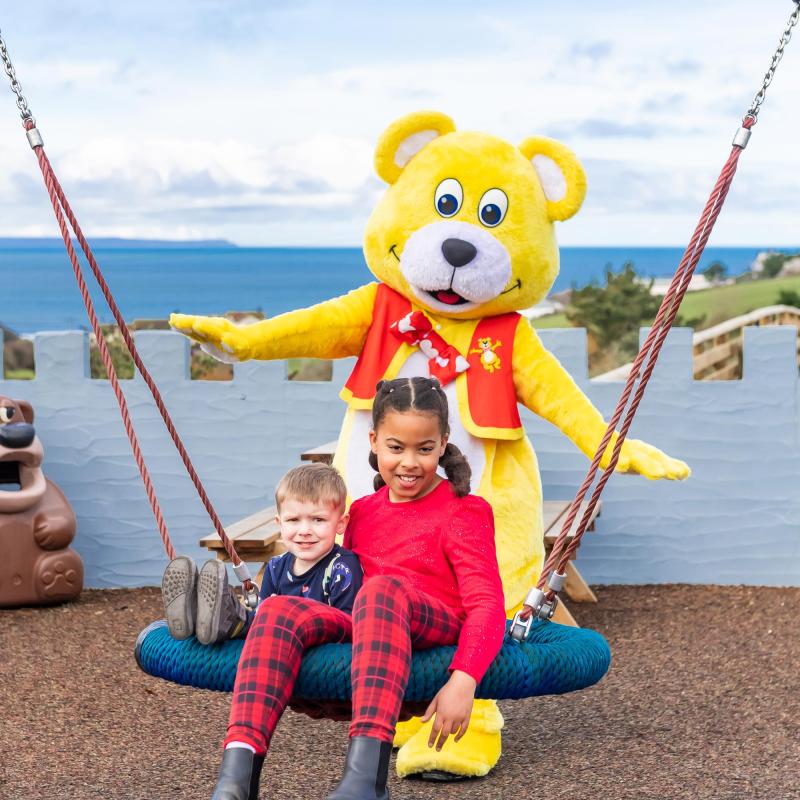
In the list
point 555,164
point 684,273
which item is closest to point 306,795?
point 684,273

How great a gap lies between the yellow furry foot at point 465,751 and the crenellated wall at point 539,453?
241cm

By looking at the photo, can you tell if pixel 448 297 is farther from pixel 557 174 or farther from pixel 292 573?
pixel 292 573

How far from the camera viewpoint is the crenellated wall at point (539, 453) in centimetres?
610

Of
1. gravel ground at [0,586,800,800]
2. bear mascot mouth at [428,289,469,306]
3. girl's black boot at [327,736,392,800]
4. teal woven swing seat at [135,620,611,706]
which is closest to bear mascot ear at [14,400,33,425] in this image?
gravel ground at [0,586,800,800]

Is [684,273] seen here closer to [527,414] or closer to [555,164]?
[555,164]

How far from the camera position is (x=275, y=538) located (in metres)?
5.24

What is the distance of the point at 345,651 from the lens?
2764 millimetres

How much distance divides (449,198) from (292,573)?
1.42 metres

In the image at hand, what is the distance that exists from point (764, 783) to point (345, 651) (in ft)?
4.93

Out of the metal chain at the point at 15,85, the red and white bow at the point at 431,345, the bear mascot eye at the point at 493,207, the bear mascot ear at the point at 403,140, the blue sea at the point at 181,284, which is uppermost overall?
the metal chain at the point at 15,85

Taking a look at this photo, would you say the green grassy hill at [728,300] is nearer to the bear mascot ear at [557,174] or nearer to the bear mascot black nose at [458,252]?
the bear mascot ear at [557,174]

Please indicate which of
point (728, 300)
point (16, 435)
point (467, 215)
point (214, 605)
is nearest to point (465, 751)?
point (214, 605)

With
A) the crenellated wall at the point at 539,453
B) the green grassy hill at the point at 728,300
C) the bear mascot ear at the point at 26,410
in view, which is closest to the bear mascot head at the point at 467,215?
the crenellated wall at the point at 539,453

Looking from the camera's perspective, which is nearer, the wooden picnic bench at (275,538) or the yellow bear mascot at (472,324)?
the yellow bear mascot at (472,324)
